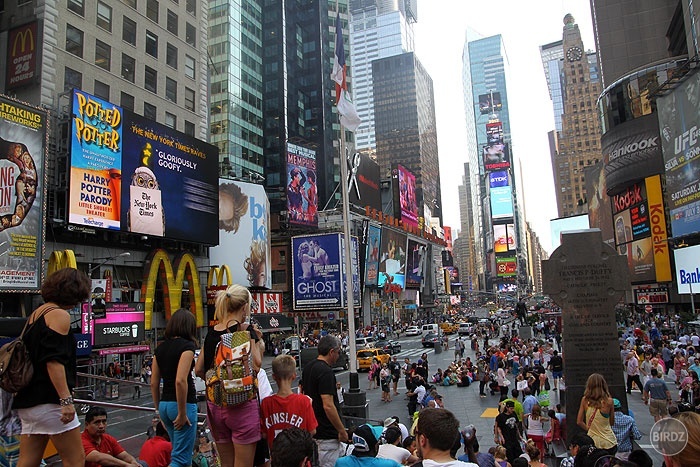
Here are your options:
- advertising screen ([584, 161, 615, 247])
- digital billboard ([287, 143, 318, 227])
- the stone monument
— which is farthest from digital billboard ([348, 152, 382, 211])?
the stone monument

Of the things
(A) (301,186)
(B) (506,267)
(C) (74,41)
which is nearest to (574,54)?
(B) (506,267)

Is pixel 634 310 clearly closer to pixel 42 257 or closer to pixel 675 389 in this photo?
pixel 675 389

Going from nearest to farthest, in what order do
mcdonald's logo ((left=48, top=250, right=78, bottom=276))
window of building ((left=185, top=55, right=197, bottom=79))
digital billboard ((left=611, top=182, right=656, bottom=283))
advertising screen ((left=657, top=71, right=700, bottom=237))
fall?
mcdonald's logo ((left=48, top=250, right=78, bottom=276)) → advertising screen ((left=657, top=71, right=700, bottom=237)) → window of building ((left=185, top=55, right=197, bottom=79)) → digital billboard ((left=611, top=182, right=656, bottom=283))

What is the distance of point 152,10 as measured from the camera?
40.2m

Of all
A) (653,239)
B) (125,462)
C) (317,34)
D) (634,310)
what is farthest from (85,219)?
(317,34)

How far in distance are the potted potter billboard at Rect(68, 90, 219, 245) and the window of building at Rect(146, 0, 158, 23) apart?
949 cm

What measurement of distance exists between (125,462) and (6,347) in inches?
65.7

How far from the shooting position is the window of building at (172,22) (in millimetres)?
42094

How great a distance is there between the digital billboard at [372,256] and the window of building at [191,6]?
39.8 meters

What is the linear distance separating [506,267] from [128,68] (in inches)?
6735

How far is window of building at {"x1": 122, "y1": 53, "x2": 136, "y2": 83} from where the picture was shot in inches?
1460

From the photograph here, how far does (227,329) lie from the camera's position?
196 inches

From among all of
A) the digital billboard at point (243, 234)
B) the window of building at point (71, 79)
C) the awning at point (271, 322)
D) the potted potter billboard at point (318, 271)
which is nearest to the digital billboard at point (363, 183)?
the potted potter billboard at point (318, 271)

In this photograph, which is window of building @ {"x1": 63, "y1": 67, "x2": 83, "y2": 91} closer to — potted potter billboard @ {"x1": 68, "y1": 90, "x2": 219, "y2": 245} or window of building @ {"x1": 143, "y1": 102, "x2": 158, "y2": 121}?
potted potter billboard @ {"x1": 68, "y1": 90, "x2": 219, "y2": 245}
